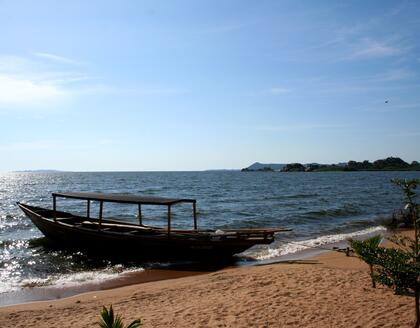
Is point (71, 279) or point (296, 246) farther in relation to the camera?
point (296, 246)

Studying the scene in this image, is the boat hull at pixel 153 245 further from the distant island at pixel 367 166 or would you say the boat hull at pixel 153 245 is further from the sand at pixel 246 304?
the distant island at pixel 367 166

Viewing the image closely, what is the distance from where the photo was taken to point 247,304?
9.03m

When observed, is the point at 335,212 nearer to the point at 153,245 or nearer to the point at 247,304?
the point at 153,245

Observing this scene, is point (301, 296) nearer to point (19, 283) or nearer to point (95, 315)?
point (95, 315)

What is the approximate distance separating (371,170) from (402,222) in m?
166

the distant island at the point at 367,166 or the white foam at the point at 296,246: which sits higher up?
the distant island at the point at 367,166

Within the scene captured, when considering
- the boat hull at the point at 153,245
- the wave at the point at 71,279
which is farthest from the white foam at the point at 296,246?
the wave at the point at 71,279

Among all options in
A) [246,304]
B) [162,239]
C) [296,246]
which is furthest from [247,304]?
[296,246]

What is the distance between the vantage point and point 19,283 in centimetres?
1345

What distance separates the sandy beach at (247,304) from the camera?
796cm

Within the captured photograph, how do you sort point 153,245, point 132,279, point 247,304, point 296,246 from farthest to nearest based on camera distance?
point 296,246 < point 153,245 < point 132,279 < point 247,304

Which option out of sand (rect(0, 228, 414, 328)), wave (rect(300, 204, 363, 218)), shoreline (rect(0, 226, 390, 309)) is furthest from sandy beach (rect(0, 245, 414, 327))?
wave (rect(300, 204, 363, 218))

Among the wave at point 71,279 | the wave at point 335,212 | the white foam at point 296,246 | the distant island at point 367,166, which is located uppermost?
the distant island at point 367,166

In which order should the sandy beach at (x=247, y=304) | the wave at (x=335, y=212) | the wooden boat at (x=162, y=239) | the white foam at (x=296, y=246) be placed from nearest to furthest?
the sandy beach at (x=247, y=304)
the wooden boat at (x=162, y=239)
the white foam at (x=296, y=246)
the wave at (x=335, y=212)
